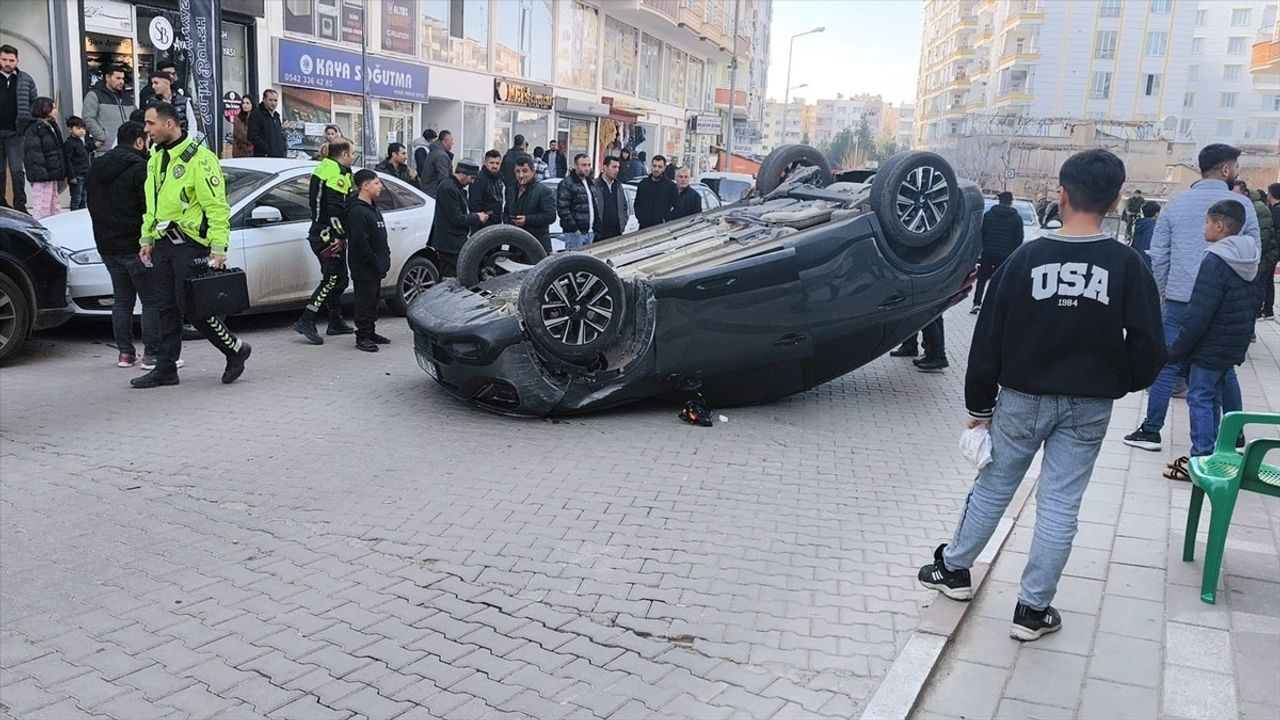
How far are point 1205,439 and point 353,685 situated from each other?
529 cm

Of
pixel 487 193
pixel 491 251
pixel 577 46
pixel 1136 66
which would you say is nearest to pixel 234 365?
pixel 491 251

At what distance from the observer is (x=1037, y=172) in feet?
156

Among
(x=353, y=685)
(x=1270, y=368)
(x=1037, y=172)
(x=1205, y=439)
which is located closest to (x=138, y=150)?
(x=353, y=685)

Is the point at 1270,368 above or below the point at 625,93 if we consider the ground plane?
below

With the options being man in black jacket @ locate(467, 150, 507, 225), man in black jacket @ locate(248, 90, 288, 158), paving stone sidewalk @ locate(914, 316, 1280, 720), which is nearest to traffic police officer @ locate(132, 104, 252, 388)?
man in black jacket @ locate(467, 150, 507, 225)

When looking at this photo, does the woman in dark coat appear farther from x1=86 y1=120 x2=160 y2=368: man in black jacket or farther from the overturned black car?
the overturned black car

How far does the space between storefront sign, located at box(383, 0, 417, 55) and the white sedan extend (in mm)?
13768

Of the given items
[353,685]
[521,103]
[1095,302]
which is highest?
[521,103]

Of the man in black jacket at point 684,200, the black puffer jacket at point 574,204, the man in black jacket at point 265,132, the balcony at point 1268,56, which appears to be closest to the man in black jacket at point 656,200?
the man in black jacket at point 684,200

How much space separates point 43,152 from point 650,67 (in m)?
34.0

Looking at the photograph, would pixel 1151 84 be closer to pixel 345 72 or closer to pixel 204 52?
pixel 345 72

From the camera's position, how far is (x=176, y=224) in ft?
24.1

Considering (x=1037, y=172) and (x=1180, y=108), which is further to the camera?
(x=1180, y=108)

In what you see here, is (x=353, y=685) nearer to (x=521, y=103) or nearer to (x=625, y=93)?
(x=521, y=103)
